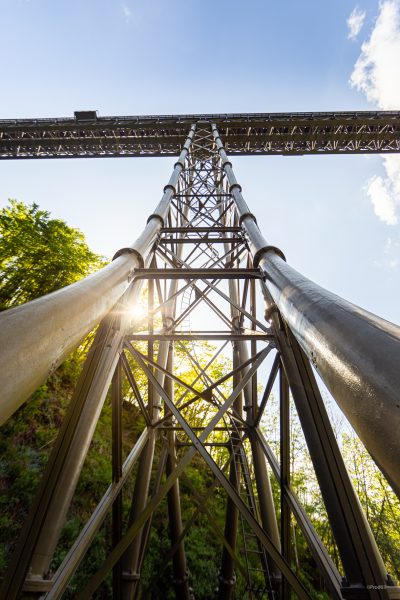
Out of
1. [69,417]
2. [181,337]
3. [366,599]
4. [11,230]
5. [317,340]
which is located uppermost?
[11,230]

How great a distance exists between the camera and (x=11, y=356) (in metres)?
0.92

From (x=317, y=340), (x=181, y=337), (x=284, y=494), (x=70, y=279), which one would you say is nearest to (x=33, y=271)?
(x=70, y=279)

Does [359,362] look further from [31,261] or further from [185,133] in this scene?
[185,133]

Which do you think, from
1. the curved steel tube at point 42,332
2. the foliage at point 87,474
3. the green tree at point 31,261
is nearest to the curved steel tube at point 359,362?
the curved steel tube at point 42,332

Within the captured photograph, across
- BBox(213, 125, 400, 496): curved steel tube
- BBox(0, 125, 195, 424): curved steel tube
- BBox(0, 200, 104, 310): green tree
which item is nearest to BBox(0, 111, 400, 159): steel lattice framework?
BBox(0, 200, 104, 310): green tree

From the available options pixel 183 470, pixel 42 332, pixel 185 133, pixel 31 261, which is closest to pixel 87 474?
pixel 31 261

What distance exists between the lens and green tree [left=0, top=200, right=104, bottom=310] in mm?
10688

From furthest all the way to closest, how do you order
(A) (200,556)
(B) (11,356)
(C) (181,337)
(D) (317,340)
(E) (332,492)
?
(A) (200,556)
(C) (181,337)
(E) (332,492)
(D) (317,340)
(B) (11,356)

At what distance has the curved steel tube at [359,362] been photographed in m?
0.76

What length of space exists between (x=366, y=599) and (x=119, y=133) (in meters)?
18.8

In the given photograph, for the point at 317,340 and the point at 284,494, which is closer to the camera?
the point at 317,340

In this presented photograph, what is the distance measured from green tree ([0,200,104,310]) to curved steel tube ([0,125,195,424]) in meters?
9.98

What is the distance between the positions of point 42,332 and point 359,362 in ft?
3.77

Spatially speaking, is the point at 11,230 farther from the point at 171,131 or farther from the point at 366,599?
the point at 366,599
